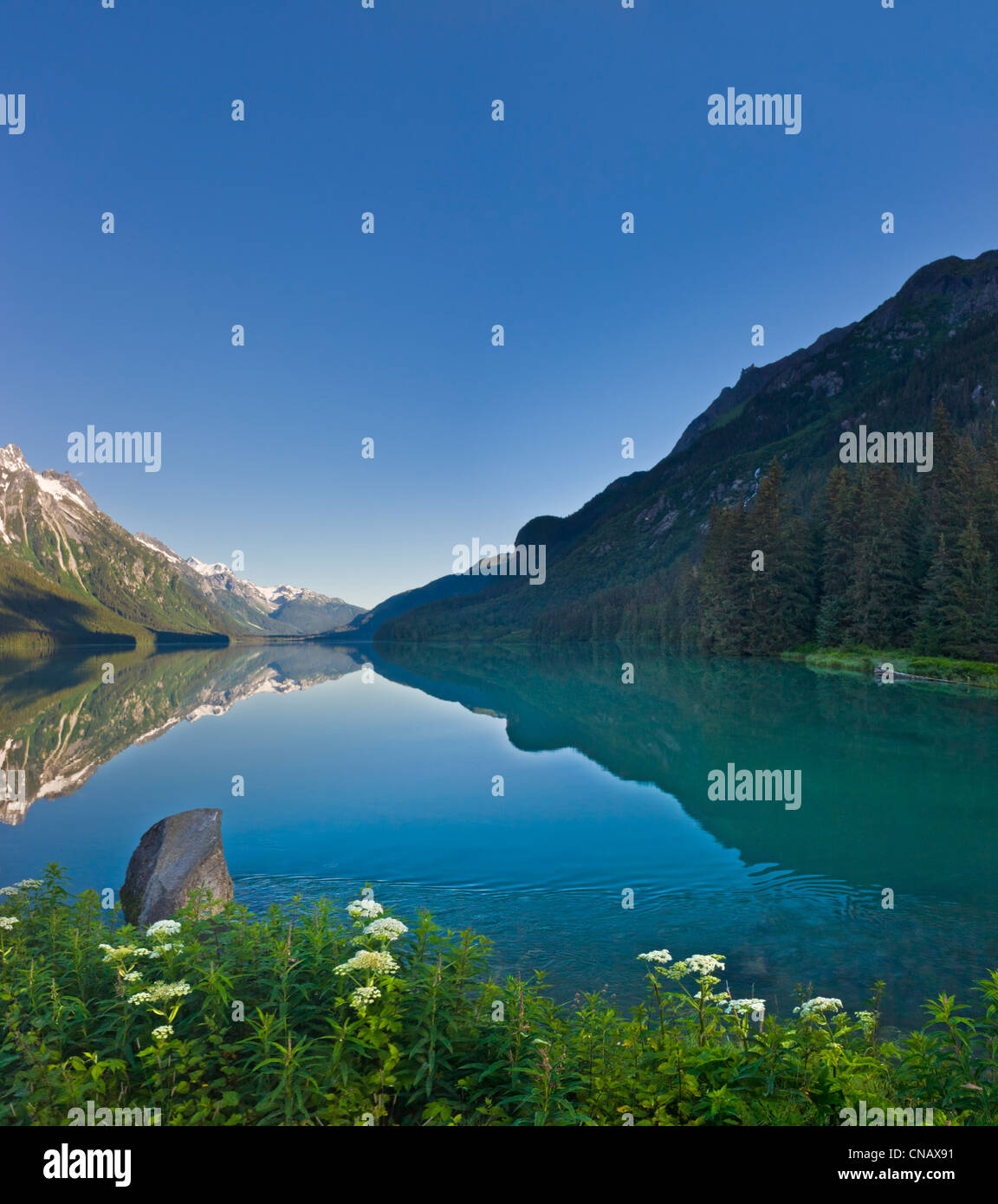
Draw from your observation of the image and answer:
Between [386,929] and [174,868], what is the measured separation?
829 cm

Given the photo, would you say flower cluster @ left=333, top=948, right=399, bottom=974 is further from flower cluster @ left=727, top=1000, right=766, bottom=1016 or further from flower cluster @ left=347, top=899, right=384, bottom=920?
flower cluster @ left=727, top=1000, right=766, bottom=1016

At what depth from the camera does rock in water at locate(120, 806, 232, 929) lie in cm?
1188

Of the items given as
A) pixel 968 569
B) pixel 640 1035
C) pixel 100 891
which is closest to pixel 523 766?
pixel 100 891

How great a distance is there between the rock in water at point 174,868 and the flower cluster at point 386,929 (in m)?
6.95

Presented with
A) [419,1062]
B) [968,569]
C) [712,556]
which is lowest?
[419,1062]

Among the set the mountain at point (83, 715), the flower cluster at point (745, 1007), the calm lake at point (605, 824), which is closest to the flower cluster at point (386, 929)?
the flower cluster at point (745, 1007)

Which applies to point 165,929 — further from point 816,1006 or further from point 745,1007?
point 816,1006

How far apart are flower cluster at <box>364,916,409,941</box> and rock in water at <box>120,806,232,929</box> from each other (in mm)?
6948

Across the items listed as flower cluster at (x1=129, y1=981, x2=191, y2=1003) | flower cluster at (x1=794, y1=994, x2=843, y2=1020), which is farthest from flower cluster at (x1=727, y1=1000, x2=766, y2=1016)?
flower cluster at (x1=129, y1=981, x2=191, y2=1003)

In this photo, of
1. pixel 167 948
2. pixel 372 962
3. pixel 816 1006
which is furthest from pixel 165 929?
pixel 816 1006

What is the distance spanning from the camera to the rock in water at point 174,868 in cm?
1188

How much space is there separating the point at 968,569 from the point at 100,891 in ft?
235

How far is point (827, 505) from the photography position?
8775 cm
